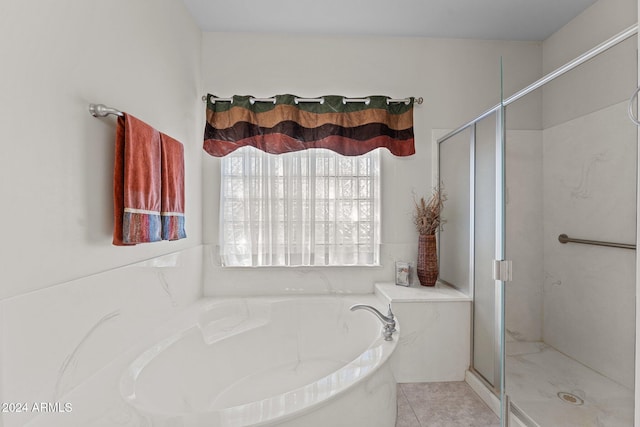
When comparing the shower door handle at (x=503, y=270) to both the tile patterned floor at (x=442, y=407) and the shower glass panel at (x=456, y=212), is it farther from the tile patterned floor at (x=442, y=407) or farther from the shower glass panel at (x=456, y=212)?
the tile patterned floor at (x=442, y=407)

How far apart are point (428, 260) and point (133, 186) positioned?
77.4 inches

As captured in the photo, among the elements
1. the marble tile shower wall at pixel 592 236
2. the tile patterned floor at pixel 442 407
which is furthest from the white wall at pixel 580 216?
the tile patterned floor at pixel 442 407

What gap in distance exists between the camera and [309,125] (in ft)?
8.40

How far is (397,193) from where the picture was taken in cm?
266

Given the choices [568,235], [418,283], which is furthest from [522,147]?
[418,283]

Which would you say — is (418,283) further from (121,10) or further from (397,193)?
(121,10)

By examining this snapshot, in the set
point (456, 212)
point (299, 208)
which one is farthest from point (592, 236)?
point (299, 208)

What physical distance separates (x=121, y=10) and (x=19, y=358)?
55.9 inches

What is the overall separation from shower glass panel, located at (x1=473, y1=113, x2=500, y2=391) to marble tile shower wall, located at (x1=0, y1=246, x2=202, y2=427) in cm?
187

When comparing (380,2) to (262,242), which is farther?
(262,242)

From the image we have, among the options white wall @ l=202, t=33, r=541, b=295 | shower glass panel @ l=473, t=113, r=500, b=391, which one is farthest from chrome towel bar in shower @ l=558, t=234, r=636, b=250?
white wall @ l=202, t=33, r=541, b=295

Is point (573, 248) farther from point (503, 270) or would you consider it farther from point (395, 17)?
point (395, 17)

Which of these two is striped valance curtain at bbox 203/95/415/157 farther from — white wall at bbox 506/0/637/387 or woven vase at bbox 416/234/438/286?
white wall at bbox 506/0/637/387

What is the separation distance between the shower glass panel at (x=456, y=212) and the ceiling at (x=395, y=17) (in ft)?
2.73
